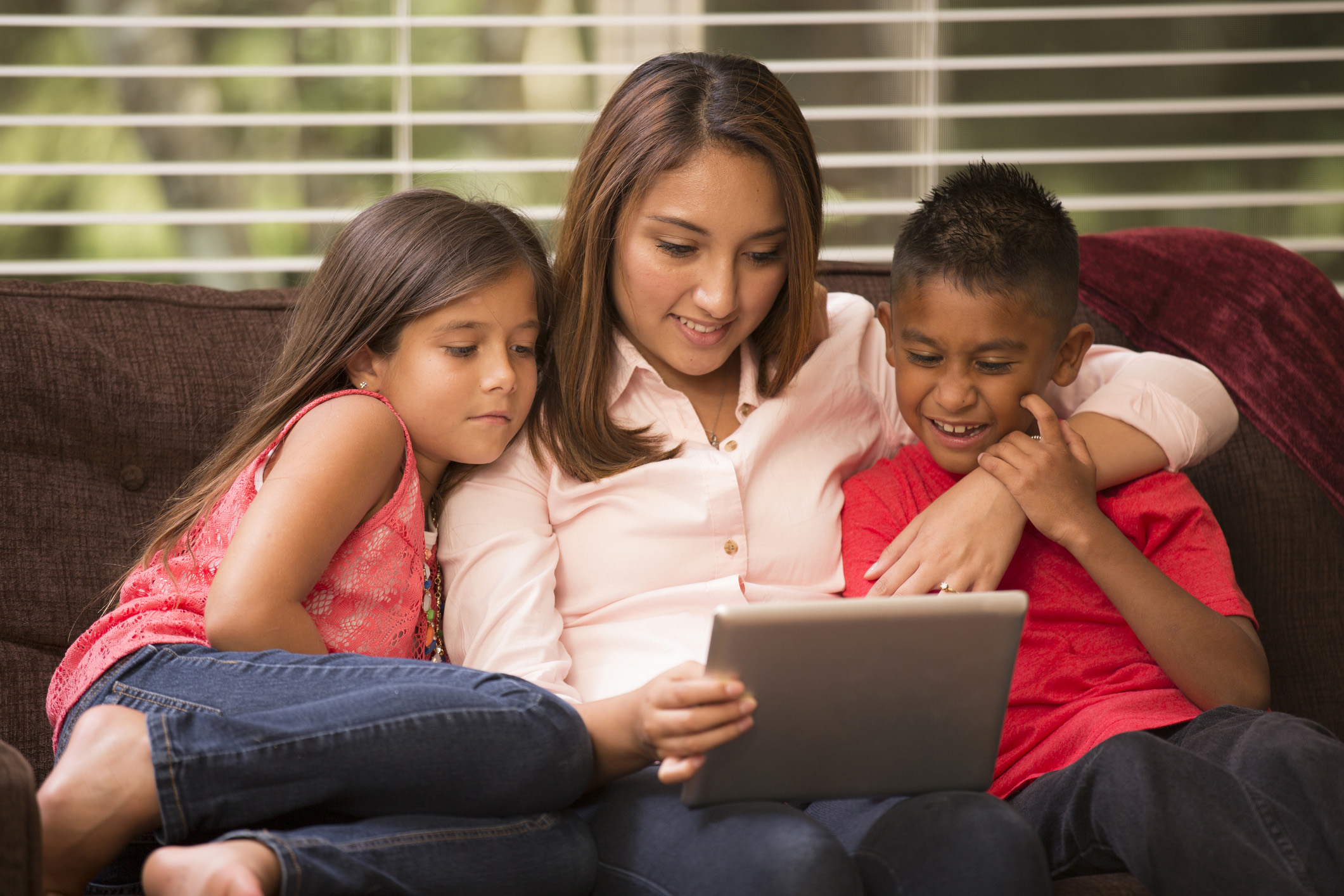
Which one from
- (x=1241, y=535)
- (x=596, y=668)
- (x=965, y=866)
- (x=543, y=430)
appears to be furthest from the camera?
(x=1241, y=535)

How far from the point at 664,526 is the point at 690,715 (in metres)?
0.43

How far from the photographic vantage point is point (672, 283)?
127cm

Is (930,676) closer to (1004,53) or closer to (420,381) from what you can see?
(420,381)

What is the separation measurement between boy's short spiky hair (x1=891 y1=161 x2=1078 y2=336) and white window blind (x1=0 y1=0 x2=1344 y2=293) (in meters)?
1.05

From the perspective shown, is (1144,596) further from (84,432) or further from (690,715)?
(84,432)

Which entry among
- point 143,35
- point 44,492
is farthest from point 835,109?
point 44,492

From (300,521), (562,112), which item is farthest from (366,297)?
(562,112)

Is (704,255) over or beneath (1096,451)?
over

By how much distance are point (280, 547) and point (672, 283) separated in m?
0.51

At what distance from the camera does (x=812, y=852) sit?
88 centimetres

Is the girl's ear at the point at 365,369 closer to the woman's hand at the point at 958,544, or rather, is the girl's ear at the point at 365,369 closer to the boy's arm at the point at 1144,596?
the woman's hand at the point at 958,544

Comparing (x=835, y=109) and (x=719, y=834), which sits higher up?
(x=835, y=109)

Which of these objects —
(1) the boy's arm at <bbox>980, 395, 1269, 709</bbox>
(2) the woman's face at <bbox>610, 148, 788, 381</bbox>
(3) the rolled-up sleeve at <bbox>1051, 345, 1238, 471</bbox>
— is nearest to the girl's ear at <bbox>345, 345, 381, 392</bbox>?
(2) the woman's face at <bbox>610, 148, 788, 381</bbox>

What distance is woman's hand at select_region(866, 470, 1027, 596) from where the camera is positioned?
1.22m
